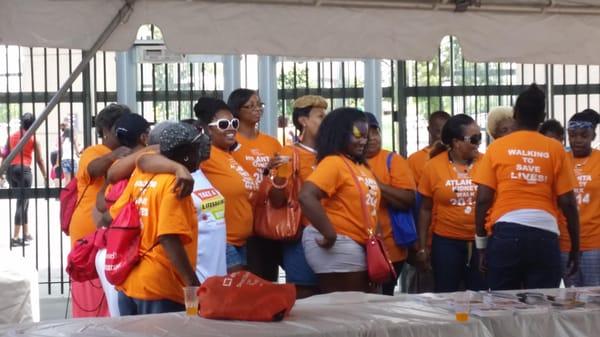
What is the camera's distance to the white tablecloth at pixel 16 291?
271 inches

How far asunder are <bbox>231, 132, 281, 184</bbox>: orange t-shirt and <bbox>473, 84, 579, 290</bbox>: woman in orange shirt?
4.20 ft

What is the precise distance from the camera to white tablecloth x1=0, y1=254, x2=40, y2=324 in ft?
22.5

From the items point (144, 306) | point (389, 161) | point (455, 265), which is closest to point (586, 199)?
point (455, 265)

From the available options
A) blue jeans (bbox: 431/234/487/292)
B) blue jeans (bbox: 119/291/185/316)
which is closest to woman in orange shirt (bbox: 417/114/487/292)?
blue jeans (bbox: 431/234/487/292)

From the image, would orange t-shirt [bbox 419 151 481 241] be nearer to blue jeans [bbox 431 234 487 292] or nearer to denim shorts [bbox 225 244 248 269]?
blue jeans [bbox 431 234 487 292]

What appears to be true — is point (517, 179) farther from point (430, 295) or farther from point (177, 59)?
point (177, 59)

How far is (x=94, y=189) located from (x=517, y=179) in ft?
7.98

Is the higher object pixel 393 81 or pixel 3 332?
pixel 393 81

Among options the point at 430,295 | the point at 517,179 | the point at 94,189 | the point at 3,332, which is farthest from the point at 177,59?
the point at 3,332

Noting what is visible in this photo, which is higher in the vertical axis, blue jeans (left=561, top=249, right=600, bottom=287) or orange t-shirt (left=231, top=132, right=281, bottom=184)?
orange t-shirt (left=231, top=132, right=281, bottom=184)

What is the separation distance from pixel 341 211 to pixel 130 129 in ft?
4.16

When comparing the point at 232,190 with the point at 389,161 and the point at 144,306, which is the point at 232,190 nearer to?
the point at 389,161

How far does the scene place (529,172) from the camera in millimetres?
5945

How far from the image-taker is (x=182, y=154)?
4922 mm
